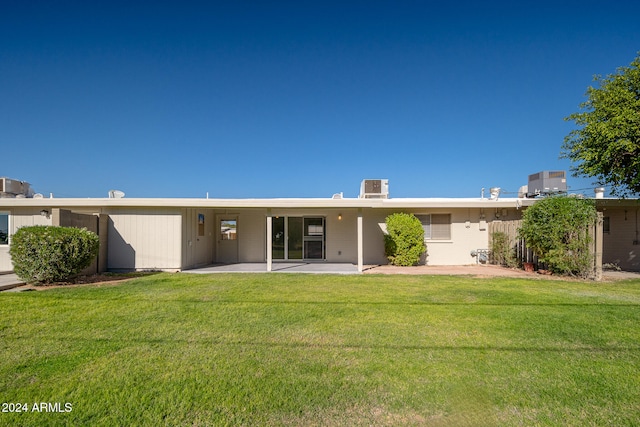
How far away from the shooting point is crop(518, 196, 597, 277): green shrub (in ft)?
29.8

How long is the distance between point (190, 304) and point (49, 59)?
41.4 ft

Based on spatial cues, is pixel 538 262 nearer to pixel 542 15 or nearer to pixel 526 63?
pixel 542 15

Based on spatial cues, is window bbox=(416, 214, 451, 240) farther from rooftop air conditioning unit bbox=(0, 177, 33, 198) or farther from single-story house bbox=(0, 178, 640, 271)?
rooftop air conditioning unit bbox=(0, 177, 33, 198)

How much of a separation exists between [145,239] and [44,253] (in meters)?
3.03

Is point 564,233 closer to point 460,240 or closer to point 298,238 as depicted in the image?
point 460,240

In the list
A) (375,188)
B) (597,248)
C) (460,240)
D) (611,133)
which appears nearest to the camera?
(611,133)

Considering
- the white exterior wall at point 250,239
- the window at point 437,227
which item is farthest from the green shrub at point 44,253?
the window at point 437,227

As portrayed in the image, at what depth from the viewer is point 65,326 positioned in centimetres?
476

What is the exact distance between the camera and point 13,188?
12242mm

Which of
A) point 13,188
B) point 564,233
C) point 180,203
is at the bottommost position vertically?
point 564,233

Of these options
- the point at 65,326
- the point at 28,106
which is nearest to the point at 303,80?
the point at 28,106

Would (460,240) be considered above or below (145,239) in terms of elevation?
below

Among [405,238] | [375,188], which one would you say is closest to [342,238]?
[375,188]

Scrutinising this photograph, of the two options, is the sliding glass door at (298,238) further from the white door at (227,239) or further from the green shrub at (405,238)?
the green shrub at (405,238)
